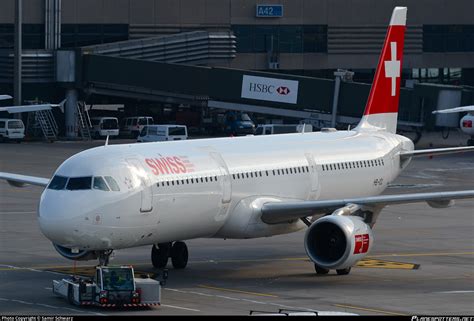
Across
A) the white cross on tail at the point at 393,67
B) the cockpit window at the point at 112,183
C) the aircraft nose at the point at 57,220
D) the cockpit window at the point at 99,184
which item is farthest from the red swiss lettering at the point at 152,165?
the white cross on tail at the point at 393,67

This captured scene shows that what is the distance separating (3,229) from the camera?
52.7 metres

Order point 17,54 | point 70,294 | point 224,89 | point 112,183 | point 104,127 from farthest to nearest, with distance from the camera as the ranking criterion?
point 104,127 → point 224,89 → point 17,54 → point 112,183 → point 70,294

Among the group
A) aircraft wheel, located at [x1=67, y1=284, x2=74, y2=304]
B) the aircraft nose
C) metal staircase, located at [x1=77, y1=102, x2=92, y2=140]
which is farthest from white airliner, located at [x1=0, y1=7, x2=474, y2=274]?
metal staircase, located at [x1=77, y1=102, x2=92, y2=140]

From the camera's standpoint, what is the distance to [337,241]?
39.4 m

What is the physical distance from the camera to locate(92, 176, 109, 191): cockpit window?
35.7m

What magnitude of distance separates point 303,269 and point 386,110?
10.8 metres

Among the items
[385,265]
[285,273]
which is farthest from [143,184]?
[385,265]

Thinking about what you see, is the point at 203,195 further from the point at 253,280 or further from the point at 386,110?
the point at 386,110

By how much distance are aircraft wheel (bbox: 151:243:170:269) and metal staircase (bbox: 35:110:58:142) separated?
2471 inches

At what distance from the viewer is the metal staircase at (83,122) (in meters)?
106

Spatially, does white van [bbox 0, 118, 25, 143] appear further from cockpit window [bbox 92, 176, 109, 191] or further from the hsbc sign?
cockpit window [bbox 92, 176, 109, 191]

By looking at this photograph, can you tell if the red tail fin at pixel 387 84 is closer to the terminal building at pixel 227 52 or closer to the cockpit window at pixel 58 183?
the cockpit window at pixel 58 183

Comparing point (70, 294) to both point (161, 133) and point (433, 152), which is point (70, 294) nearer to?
point (433, 152)

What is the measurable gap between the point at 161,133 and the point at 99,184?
6087cm
